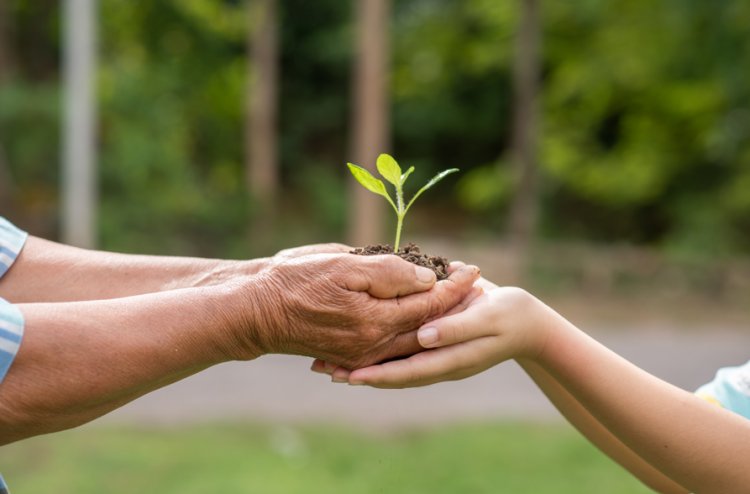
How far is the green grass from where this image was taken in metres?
5.76

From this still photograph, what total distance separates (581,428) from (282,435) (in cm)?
464

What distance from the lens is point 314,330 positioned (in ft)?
7.13

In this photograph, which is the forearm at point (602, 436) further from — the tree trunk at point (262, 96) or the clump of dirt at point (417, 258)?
the tree trunk at point (262, 96)

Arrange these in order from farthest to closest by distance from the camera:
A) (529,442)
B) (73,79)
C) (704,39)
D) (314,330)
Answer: (704,39)
(73,79)
(529,442)
(314,330)

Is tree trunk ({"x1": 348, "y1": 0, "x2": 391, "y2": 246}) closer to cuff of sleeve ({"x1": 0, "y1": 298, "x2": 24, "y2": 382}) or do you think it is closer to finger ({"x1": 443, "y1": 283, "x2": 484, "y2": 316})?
finger ({"x1": 443, "y1": 283, "x2": 484, "y2": 316})

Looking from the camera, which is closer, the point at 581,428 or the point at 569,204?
the point at 581,428

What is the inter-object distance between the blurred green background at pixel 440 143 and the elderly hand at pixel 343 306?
4.00 meters

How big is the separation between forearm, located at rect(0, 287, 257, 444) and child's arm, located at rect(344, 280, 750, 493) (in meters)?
0.44

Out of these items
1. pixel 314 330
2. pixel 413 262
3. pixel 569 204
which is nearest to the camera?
pixel 314 330

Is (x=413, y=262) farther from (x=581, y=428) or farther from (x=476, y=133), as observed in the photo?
(x=476, y=133)

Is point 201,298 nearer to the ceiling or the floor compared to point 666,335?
nearer to the ceiling

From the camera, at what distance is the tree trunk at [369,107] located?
11508 mm

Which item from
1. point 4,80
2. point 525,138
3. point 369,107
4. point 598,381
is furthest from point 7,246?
point 4,80

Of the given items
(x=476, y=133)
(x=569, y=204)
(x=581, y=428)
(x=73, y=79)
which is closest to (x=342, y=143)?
(x=476, y=133)
